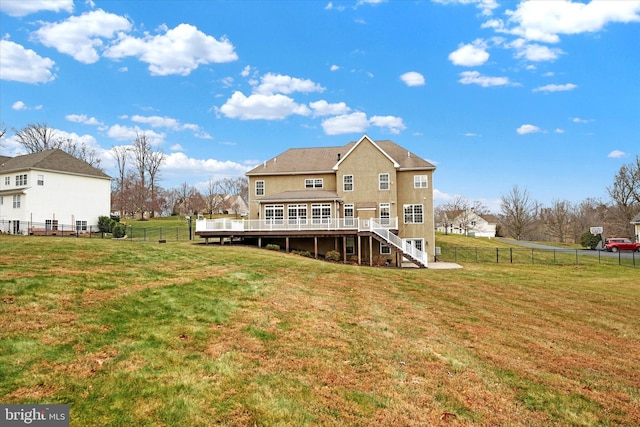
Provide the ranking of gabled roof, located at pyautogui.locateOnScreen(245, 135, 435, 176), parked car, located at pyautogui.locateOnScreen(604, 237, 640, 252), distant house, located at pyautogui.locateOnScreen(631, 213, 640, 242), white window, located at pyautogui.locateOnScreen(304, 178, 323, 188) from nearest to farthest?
gabled roof, located at pyautogui.locateOnScreen(245, 135, 435, 176), white window, located at pyautogui.locateOnScreen(304, 178, 323, 188), parked car, located at pyautogui.locateOnScreen(604, 237, 640, 252), distant house, located at pyautogui.locateOnScreen(631, 213, 640, 242)

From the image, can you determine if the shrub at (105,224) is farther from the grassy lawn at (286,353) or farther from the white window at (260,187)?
the grassy lawn at (286,353)

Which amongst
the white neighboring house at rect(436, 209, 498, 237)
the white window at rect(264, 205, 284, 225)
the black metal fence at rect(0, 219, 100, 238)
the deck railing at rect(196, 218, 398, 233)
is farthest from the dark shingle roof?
the white neighboring house at rect(436, 209, 498, 237)

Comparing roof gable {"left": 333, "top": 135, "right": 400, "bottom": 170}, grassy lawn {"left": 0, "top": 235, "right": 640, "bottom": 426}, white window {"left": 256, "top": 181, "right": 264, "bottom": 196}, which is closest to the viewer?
grassy lawn {"left": 0, "top": 235, "right": 640, "bottom": 426}

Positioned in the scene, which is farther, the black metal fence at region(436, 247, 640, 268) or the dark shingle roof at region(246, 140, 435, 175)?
the dark shingle roof at region(246, 140, 435, 175)

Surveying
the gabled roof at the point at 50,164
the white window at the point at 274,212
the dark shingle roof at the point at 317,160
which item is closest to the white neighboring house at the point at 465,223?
the dark shingle roof at the point at 317,160

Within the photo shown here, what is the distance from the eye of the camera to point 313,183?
101 feet

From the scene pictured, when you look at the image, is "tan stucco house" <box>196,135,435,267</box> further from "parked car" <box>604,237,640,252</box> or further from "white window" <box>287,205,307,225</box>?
"parked car" <box>604,237,640,252</box>

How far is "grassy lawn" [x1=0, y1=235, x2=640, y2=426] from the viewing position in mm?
4707

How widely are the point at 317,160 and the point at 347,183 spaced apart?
154 inches

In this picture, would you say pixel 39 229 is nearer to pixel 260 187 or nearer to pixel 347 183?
pixel 260 187

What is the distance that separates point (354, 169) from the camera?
96.8 feet

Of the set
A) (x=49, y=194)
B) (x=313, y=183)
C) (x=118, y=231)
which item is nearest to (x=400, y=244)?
(x=313, y=183)

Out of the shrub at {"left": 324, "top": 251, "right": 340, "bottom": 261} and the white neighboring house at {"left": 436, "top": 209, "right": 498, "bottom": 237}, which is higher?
the white neighboring house at {"left": 436, "top": 209, "right": 498, "bottom": 237}

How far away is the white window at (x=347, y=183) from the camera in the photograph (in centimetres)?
2958
